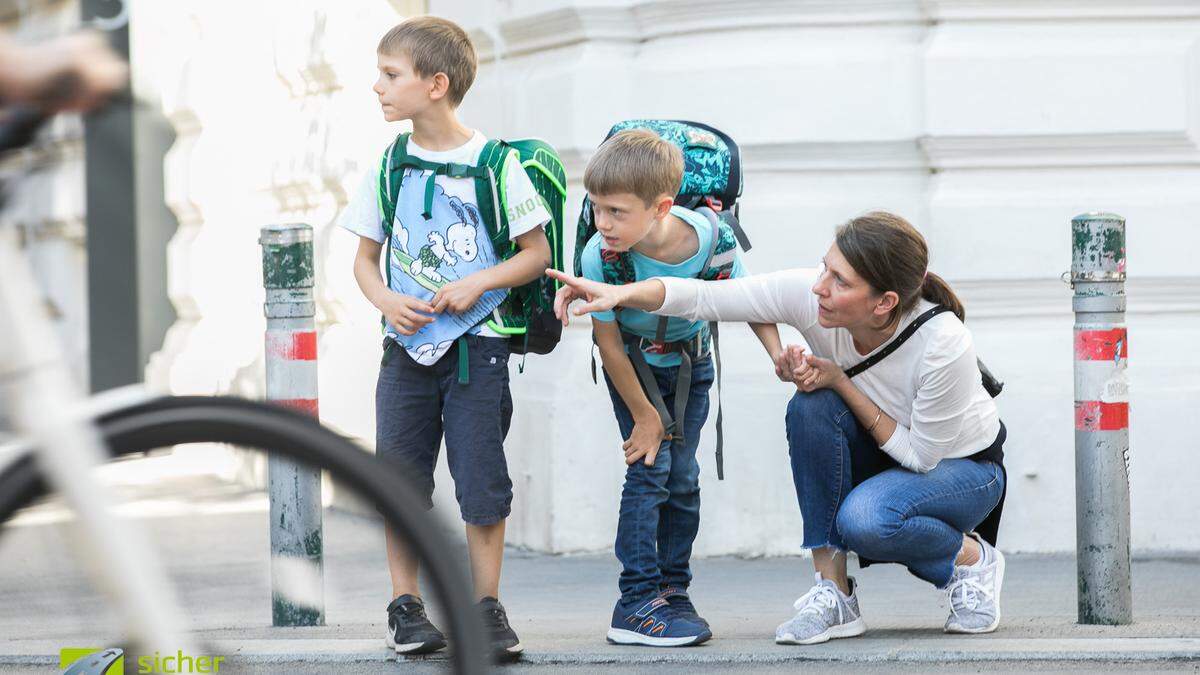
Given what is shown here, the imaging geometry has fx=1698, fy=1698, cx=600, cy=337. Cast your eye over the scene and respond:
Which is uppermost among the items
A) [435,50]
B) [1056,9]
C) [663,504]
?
[1056,9]

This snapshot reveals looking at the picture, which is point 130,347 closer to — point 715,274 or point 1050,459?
point 1050,459

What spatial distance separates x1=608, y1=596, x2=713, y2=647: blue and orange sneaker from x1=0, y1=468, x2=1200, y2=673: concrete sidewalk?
0.05 meters

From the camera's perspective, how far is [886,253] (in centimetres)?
359

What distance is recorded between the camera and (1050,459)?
5.33 metres

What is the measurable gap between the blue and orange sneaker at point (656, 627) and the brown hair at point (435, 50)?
123cm

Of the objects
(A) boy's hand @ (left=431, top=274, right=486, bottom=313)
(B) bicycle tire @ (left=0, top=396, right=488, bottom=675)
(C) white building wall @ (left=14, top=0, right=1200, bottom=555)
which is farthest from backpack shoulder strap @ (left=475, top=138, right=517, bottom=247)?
(B) bicycle tire @ (left=0, top=396, right=488, bottom=675)

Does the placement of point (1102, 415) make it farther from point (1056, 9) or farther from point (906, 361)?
point (1056, 9)

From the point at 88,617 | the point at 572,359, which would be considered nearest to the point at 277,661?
the point at 88,617

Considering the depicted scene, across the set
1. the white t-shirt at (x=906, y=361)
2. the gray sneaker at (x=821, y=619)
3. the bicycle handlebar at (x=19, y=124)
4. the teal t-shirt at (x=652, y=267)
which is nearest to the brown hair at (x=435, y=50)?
the teal t-shirt at (x=652, y=267)

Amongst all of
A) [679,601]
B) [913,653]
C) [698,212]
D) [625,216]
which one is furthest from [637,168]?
[913,653]

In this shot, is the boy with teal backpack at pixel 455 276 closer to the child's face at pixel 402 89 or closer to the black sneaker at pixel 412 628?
the child's face at pixel 402 89

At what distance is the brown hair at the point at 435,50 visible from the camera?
3801mm

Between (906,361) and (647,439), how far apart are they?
59 centimetres

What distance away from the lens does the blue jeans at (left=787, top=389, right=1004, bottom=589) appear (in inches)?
146
